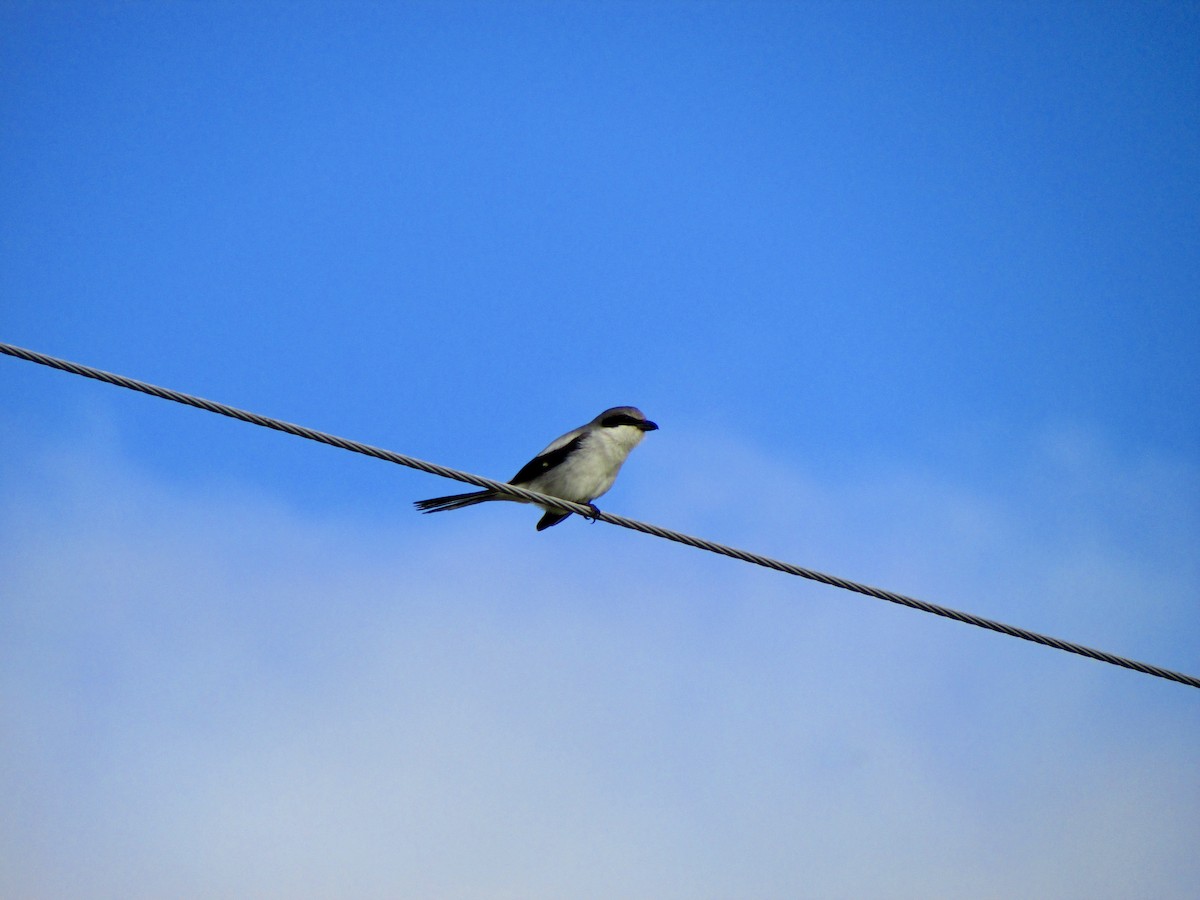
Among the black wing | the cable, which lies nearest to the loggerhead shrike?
the black wing

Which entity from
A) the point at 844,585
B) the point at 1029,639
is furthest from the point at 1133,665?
the point at 844,585

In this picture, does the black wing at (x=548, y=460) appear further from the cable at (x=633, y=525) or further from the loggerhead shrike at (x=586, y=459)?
the cable at (x=633, y=525)

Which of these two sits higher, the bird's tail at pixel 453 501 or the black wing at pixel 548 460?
the black wing at pixel 548 460

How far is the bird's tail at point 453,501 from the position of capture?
23.1 feet

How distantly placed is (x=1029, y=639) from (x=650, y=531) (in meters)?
1.81

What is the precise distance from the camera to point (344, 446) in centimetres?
466

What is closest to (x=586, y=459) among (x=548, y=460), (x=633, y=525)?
(x=548, y=460)

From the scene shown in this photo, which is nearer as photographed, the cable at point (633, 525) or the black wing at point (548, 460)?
the cable at point (633, 525)

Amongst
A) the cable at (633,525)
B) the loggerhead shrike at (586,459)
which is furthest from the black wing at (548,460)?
the cable at (633,525)

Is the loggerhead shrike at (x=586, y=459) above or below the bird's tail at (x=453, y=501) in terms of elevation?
above

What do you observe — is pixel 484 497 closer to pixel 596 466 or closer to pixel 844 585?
pixel 596 466

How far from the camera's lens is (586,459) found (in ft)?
25.8

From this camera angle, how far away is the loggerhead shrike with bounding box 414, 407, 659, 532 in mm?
7859

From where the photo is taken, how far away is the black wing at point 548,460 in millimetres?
7973
